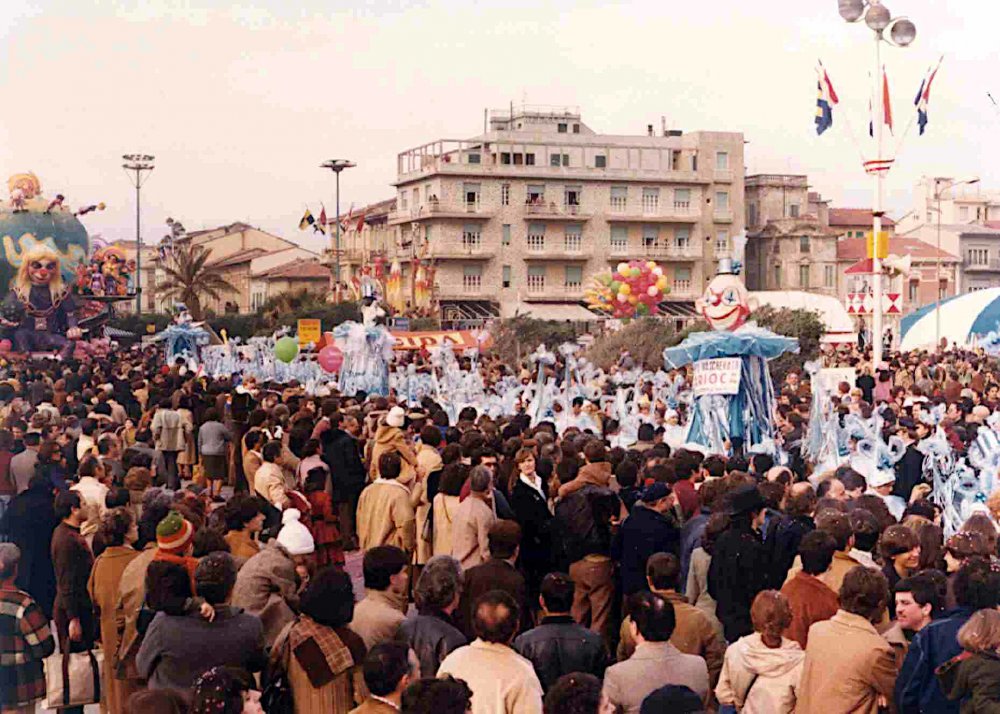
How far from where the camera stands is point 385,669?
4664mm

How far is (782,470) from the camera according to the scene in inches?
340

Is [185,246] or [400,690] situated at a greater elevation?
[185,246]

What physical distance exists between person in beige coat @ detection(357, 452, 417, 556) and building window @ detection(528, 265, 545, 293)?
5508cm

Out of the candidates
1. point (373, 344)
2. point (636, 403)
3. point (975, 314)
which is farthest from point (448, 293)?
point (636, 403)

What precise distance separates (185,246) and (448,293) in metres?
10.9

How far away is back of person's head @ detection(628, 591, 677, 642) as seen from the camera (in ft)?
17.5

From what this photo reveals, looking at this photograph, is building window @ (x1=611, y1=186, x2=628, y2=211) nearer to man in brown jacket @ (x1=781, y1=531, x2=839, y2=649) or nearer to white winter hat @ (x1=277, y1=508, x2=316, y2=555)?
white winter hat @ (x1=277, y1=508, x2=316, y2=555)

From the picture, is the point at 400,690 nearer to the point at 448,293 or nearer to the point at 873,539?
the point at 873,539

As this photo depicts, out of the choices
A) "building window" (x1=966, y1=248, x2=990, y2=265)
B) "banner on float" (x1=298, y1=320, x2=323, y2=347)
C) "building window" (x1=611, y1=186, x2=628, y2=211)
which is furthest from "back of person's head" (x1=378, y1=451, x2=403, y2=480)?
"building window" (x1=966, y1=248, x2=990, y2=265)

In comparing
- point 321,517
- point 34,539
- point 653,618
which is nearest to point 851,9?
point 321,517

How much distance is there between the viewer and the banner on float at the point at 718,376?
48.3ft

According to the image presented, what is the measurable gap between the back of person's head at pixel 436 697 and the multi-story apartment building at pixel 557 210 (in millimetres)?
56384

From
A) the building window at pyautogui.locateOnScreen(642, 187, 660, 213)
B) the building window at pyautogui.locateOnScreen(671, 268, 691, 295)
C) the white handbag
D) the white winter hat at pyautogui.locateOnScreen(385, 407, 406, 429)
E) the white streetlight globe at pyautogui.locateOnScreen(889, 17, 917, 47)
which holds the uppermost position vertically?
the building window at pyautogui.locateOnScreen(642, 187, 660, 213)

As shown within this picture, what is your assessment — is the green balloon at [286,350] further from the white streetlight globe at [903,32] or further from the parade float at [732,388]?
the parade float at [732,388]
